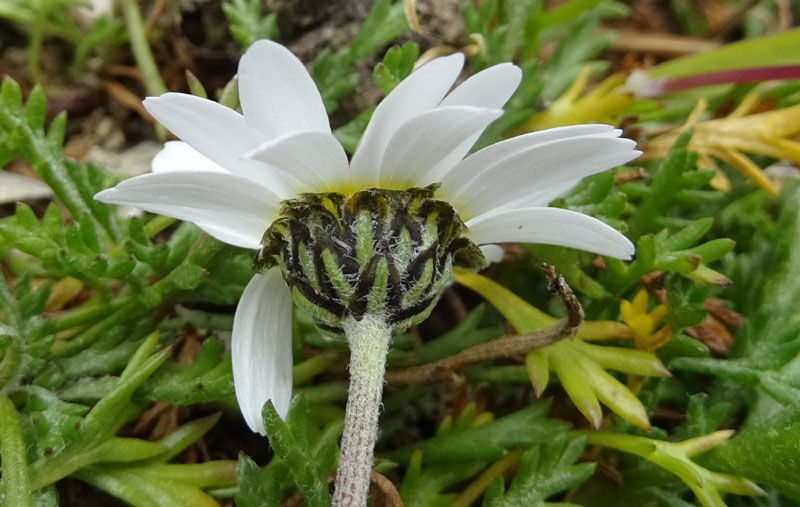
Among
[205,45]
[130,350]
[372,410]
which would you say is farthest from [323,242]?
[205,45]

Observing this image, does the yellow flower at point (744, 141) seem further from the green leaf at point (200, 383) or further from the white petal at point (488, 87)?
the green leaf at point (200, 383)

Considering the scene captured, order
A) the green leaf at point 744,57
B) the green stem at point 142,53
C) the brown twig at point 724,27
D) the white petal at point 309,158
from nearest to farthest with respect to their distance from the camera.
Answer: the white petal at point 309,158
the green leaf at point 744,57
the green stem at point 142,53
the brown twig at point 724,27

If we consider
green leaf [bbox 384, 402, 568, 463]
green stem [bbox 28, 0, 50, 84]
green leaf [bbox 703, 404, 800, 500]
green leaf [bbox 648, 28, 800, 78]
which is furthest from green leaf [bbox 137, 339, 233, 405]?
green leaf [bbox 648, 28, 800, 78]

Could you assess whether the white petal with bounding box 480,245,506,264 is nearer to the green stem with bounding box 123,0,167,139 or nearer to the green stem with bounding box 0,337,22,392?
the green stem with bounding box 0,337,22,392

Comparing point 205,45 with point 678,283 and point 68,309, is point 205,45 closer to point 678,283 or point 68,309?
point 68,309

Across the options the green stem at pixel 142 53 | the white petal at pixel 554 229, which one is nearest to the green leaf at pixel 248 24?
the green stem at pixel 142 53
